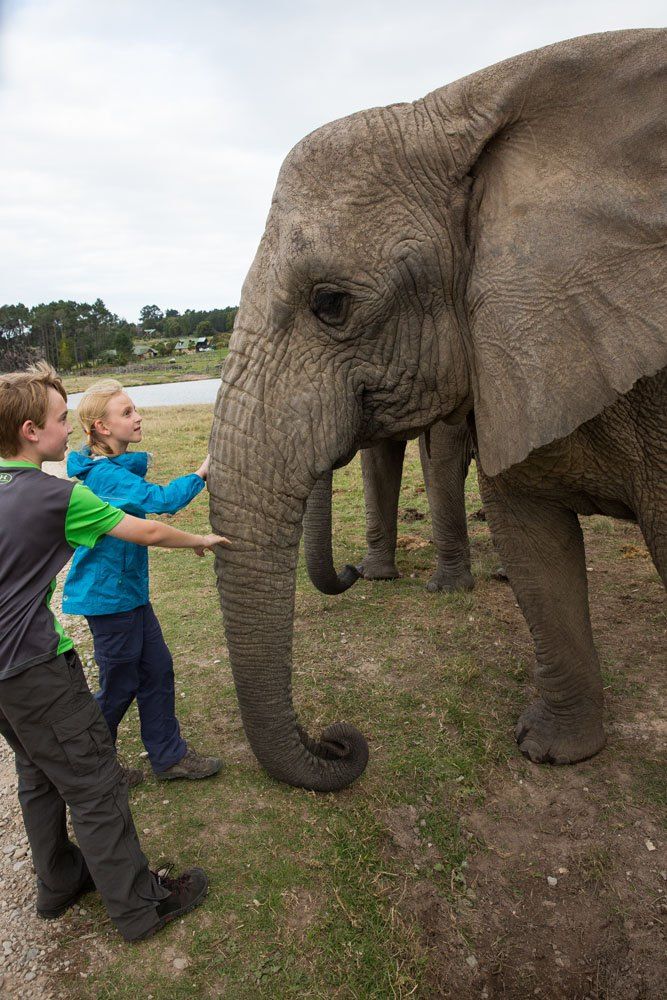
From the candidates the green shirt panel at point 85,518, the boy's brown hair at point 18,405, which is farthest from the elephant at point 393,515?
the boy's brown hair at point 18,405

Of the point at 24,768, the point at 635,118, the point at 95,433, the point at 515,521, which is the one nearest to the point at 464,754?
Answer: the point at 515,521

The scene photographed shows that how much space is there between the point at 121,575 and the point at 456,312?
209 centimetres

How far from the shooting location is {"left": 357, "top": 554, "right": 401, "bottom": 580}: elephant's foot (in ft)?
24.3

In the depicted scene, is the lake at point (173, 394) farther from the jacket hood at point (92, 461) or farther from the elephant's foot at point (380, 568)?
the jacket hood at point (92, 461)

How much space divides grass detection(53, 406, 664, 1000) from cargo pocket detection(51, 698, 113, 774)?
32.1 inches

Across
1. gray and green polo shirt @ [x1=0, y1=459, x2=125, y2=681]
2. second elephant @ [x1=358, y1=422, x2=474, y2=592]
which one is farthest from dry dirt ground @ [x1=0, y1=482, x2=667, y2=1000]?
second elephant @ [x1=358, y1=422, x2=474, y2=592]

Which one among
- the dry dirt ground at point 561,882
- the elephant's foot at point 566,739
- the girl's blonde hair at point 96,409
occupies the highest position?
the girl's blonde hair at point 96,409

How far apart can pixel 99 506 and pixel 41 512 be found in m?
0.22

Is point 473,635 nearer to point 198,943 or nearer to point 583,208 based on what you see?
point 198,943

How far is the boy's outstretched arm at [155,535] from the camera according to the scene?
2951 mm

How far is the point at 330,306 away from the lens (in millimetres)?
3012

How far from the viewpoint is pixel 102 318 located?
391 ft

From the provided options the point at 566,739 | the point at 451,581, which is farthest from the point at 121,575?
the point at 451,581

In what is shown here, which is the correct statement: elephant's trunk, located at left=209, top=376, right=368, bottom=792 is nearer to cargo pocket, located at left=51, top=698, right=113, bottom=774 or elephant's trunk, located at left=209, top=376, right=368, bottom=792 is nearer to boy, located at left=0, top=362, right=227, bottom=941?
boy, located at left=0, top=362, right=227, bottom=941
